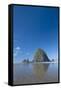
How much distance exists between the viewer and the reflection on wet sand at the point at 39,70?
4.00 metres

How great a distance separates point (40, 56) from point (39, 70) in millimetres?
194

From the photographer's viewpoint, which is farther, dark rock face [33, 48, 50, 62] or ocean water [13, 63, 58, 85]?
dark rock face [33, 48, 50, 62]

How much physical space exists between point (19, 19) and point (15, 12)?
107mm

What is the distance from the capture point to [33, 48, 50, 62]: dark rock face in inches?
159

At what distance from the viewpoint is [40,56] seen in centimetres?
407

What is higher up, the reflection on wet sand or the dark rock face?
the dark rock face

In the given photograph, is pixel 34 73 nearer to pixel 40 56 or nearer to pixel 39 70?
pixel 39 70

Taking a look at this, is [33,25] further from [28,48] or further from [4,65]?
[4,65]

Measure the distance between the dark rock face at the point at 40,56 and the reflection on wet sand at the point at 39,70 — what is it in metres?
0.07

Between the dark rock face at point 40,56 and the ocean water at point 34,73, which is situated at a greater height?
the dark rock face at point 40,56

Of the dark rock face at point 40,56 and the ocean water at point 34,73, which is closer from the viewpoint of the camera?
the ocean water at point 34,73

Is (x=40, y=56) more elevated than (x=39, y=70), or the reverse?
(x=40, y=56)

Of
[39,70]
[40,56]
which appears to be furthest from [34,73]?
[40,56]

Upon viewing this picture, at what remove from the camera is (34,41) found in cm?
400
